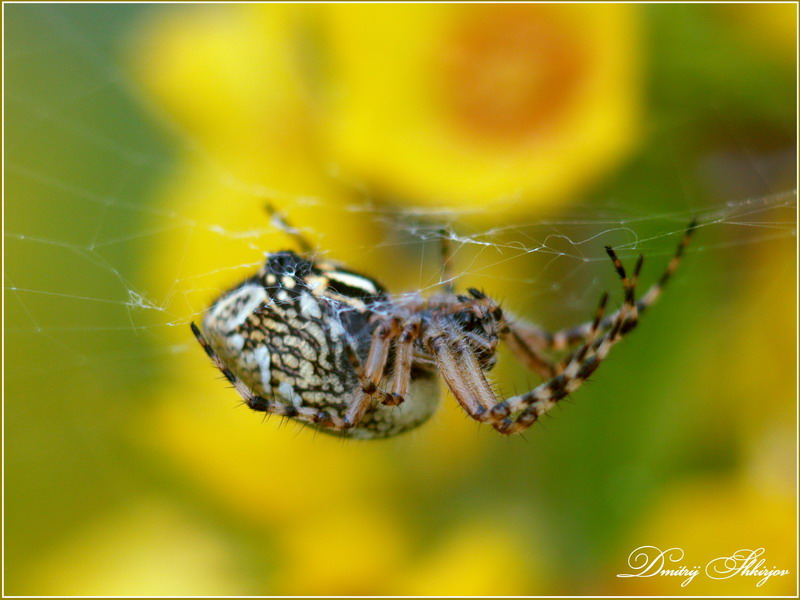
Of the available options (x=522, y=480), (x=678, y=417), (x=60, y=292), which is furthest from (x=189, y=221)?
(x=678, y=417)

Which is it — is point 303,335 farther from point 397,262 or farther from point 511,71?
point 511,71

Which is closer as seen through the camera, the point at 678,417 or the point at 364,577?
the point at 678,417

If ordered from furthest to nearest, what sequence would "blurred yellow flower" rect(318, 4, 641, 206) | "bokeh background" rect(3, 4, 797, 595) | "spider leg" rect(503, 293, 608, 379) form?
"spider leg" rect(503, 293, 608, 379)
"blurred yellow flower" rect(318, 4, 641, 206)
"bokeh background" rect(3, 4, 797, 595)

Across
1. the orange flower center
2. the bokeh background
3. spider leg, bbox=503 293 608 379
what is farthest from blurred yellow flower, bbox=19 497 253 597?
the orange flower center

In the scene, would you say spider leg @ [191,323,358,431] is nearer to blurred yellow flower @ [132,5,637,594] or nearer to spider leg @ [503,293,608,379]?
blurred yellow flower @ [132,5,637,594]

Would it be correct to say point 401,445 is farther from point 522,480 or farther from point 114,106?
point 114,106

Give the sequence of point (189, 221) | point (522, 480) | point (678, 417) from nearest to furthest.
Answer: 1. point (678, 417)
2. point (522, 480)
3. point (189, 221)

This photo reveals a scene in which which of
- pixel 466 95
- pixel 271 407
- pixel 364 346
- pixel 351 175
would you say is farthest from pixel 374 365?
pixel 466 95

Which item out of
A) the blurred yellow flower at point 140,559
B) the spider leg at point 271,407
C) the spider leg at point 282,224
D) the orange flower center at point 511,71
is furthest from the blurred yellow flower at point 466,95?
the blurred yellow flower at point 140,559
